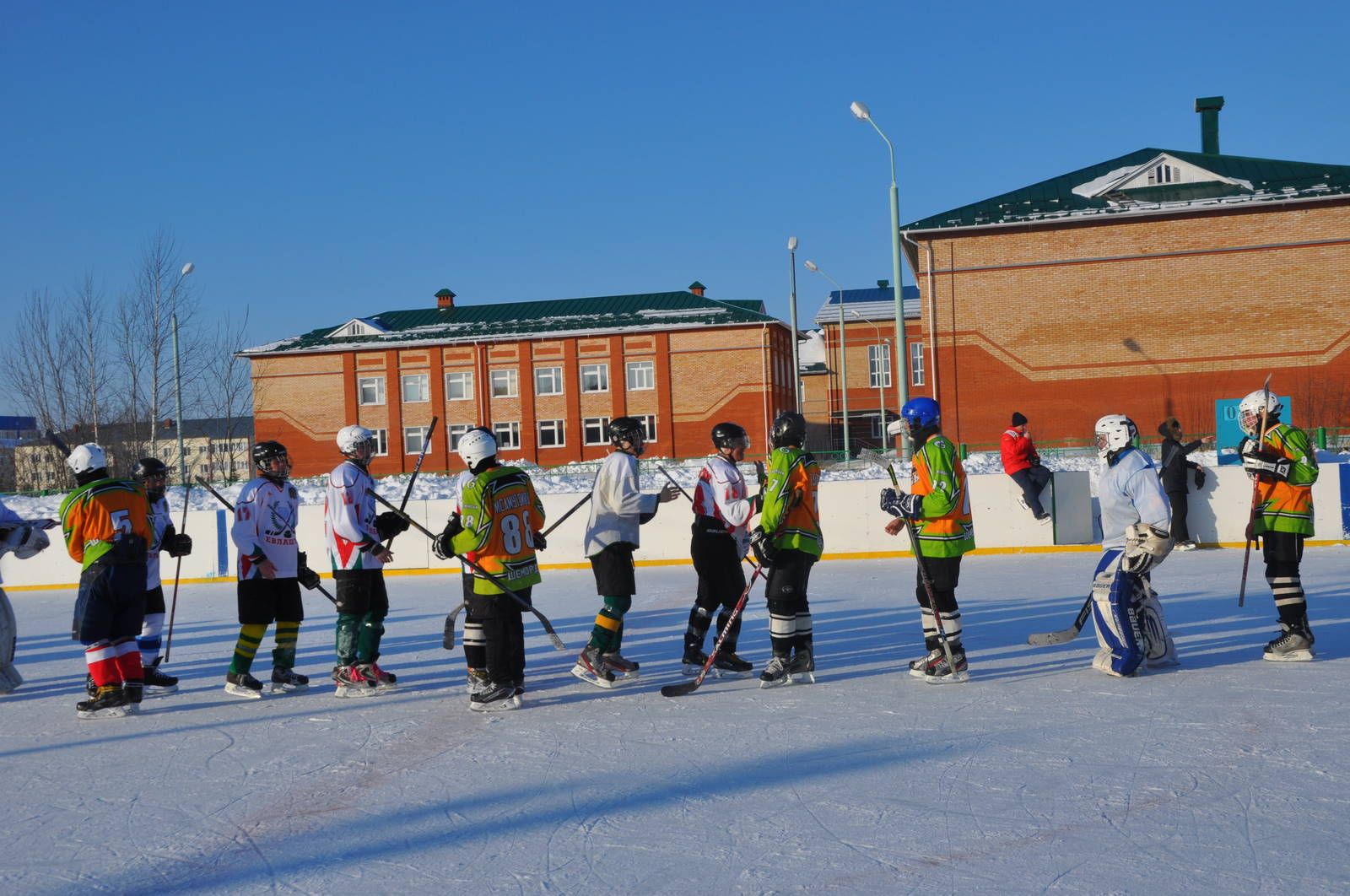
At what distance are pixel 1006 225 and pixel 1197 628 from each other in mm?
22657

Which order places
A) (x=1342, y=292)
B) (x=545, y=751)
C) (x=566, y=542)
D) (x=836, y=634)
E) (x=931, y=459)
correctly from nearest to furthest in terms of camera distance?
(x=545, y=751) < (x=931, y=459) < (x=836, y=634) < (x=566, y=542) < (x=1342, y=292)

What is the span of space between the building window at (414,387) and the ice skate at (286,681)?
3825cm

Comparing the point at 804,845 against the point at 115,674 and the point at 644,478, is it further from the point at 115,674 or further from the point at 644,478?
the point at 644,478

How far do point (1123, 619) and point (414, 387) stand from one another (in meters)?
40.6

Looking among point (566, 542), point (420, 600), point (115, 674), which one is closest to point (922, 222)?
point (566, 542)

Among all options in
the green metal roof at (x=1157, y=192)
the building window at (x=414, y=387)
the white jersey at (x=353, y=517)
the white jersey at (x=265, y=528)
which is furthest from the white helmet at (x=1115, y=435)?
the building window at (x=414, y=387)

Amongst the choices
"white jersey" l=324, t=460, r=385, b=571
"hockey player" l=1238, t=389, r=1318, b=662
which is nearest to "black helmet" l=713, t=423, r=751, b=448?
"white jersey" l=324, t=460, r=385, b=571

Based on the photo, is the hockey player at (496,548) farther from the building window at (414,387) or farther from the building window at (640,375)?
the building window at (414,387)

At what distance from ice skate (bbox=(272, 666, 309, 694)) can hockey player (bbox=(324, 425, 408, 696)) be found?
1.08 feet

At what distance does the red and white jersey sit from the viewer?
6.52m

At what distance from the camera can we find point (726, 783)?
4.37m

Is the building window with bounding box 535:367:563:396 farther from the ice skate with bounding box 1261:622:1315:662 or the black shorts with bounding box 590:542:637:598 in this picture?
the ice skate with bounding box 1261:622:1315:662

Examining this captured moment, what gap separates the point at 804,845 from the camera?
11.8ft

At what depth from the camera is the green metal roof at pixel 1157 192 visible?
28.1 metres
